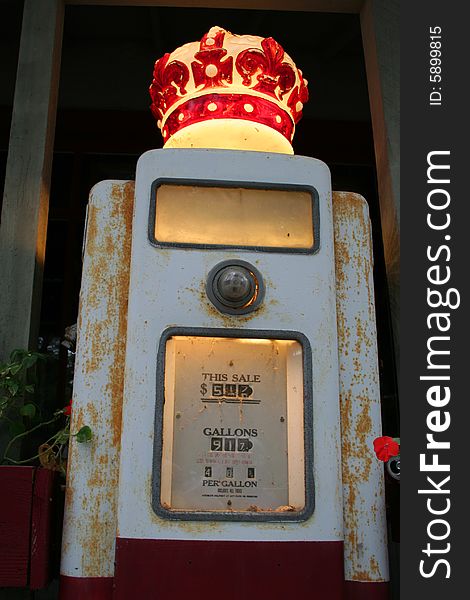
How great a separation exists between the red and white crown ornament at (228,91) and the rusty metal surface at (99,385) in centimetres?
33

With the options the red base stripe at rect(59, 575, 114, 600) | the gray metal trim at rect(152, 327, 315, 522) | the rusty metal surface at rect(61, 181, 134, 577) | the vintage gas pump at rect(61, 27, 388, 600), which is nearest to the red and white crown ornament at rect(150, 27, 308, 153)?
the vintage gas pump at rect(61, 27, 388, 600)

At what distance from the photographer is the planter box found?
1.60 m

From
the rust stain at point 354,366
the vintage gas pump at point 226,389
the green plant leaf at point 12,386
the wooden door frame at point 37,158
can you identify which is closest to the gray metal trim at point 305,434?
the vintage gas pump at point 226,389

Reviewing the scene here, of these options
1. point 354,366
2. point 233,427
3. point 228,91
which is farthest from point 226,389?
point 228,91

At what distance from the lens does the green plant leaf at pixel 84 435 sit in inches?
64.9

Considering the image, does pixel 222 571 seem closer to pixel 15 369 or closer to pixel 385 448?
pixel 385 448

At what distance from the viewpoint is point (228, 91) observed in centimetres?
202

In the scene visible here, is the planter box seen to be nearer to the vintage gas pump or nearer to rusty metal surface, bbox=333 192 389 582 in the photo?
the vintage gas pump

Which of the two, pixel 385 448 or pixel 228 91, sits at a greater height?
pixel 228 91

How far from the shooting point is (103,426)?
1.69 meters

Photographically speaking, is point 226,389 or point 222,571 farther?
point 226,389

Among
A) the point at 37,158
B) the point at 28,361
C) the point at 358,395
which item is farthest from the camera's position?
the point at 37,158

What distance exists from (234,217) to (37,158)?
1748 mm

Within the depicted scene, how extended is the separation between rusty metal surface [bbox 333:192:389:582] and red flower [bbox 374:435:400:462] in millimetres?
84
